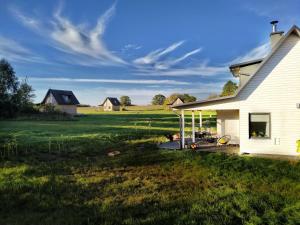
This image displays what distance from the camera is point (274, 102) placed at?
1363 centimetres

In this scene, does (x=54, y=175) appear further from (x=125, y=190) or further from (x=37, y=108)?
(x=37, y=108)

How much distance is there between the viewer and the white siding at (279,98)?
519 inches

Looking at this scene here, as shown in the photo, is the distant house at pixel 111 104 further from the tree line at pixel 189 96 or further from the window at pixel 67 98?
the window at pixel 67 98

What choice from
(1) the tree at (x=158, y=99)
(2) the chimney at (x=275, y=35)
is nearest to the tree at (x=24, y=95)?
(2) the chimney at (x=275, y=35)

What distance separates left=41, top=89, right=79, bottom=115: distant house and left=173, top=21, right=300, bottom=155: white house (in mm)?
50768

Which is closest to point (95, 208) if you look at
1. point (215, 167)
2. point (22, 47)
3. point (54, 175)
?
point (54, 175)

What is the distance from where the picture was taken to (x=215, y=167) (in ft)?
37.7

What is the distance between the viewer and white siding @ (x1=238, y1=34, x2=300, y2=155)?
43.2ft

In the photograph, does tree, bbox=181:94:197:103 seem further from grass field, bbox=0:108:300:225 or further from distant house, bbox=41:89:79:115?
grass field, bbox=0:108:300:225

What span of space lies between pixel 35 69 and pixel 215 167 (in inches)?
1755

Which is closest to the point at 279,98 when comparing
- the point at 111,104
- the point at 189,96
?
the point at 189,96

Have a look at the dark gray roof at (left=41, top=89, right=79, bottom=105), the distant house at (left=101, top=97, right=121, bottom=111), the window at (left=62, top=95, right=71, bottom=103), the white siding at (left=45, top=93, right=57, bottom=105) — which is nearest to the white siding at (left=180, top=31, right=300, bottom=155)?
the dark gray roof at (left=41, top=89, right=79, bottom=105)

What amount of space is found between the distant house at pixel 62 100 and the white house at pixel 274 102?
50768 mm

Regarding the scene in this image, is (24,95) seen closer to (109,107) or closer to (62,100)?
(62,100)
